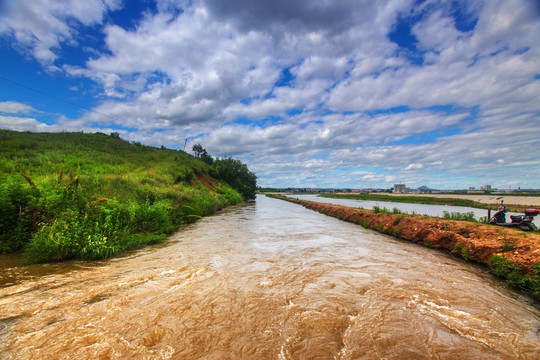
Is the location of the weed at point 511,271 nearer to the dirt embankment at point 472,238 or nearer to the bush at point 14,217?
the dirt embankment at point 472,238

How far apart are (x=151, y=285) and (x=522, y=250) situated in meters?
9.79

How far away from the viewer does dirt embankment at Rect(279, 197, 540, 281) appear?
20.4 ft

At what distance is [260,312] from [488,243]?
8.14 meters

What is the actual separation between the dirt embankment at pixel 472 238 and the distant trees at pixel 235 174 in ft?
128

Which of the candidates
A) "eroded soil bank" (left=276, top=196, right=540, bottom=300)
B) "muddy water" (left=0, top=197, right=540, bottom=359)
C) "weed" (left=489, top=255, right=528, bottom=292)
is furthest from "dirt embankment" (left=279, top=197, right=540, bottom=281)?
A: "muddy water" (left=0, top=197, right=540, bottom=359)

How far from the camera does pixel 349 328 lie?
12.3 ft

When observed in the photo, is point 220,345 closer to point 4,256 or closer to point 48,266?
point 48,266

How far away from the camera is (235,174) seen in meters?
52.6

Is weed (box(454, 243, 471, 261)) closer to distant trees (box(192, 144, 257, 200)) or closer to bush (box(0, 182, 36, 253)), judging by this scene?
bush (box(0, 182, 36, 253))

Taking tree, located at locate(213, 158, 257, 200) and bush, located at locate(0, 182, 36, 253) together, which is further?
tree, located at locate(213, 158, 257, 200)

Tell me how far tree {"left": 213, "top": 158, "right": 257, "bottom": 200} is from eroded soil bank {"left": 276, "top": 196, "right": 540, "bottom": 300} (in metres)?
40.0

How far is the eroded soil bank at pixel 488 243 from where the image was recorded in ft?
19.1

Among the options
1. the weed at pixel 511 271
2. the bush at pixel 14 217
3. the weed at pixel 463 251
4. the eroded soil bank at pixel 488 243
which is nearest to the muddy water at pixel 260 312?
the weed at pixel 511 271

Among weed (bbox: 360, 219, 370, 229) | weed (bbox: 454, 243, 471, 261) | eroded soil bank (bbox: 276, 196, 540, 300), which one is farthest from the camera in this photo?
weed (bbox: 360, 219, 370, 229)
